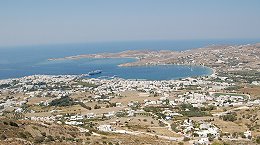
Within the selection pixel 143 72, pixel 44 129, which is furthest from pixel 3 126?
pixel 143 72

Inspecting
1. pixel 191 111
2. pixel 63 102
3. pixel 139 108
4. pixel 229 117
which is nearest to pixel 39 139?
pixel 229 117

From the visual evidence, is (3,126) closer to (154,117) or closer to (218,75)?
(154,117)

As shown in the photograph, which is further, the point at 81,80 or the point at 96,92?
the point at 81,80

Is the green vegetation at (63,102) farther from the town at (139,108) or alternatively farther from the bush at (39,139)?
the bush at (39,139)

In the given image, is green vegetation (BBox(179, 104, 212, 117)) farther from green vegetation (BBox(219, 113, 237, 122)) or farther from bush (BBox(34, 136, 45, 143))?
bush (BBox(34, 136, 45, 143))

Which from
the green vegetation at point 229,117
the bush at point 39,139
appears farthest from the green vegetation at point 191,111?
the bush at point 39,139

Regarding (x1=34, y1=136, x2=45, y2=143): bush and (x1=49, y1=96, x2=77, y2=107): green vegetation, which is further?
(x1=49, y1=96, x2=77, y2=107): green vegetation

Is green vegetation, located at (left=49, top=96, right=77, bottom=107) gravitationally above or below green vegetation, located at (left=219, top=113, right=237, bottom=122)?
below

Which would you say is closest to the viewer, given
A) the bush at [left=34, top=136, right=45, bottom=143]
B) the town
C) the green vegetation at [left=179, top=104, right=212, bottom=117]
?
the bush at [left=34, top=136, right=45, bottom=143]

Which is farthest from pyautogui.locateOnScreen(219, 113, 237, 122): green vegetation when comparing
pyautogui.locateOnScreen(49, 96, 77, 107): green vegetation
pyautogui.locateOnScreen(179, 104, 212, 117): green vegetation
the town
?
pyautogui.locateOnScreen(49, 96, 77, 107): green vegetation

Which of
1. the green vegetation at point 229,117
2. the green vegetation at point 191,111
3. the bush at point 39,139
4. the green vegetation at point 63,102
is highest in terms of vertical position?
the bush at point 39,139

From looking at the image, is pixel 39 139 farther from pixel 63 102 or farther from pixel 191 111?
pixel 63 102
